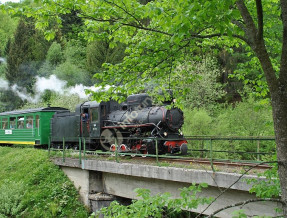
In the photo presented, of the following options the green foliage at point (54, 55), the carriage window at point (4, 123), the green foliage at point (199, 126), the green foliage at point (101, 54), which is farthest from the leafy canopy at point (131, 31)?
the green foliage at point (54, 55)

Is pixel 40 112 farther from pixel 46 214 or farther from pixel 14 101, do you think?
pixel 14 101

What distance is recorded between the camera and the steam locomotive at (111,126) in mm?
13148

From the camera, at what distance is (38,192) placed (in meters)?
13.0

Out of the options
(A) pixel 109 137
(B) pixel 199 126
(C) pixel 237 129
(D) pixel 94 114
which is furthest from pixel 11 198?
(C) pixel 237 129

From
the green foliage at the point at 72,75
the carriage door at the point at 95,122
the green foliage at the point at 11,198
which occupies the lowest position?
the green foliage at the point at 11,198

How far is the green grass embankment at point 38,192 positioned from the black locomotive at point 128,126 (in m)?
1.93

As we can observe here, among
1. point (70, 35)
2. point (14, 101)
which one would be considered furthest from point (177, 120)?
point (70, 35)

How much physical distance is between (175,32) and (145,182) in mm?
6972

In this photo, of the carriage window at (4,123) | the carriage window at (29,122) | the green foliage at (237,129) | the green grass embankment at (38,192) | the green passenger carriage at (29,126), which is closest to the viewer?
the green grass embankment at (38,192)

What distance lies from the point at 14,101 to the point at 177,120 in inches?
1412

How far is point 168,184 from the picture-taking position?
9.59 m

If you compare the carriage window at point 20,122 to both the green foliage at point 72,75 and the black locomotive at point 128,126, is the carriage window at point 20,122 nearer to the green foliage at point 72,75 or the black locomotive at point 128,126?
the black locomotive at point 128,126

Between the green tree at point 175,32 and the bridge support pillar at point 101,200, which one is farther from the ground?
the green tree at point 175,32

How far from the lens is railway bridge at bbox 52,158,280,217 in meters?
7.52
